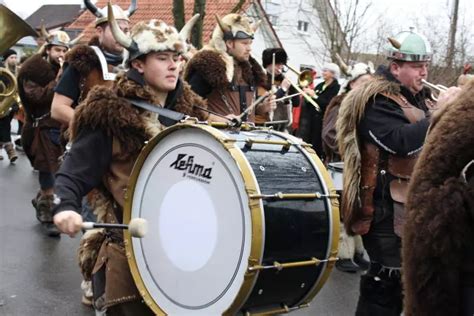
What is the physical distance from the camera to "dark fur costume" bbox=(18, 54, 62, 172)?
23.4 ft

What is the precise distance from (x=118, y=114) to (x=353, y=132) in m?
1.43

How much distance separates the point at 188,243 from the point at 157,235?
0.63 feet

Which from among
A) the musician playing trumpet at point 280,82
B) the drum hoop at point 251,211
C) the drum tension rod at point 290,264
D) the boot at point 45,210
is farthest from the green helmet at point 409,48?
the boot at point 45,210

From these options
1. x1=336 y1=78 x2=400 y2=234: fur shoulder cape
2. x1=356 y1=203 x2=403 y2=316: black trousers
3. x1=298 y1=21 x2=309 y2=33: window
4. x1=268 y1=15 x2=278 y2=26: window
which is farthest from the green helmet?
x1=298 y1=21 x2=309 y2=33: window

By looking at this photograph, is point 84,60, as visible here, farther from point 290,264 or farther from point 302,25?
point 302,25

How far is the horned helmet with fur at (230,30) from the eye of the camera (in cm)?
614

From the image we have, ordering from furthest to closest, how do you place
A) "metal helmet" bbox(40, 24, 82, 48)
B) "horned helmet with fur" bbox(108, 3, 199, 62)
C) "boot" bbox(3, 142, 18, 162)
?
1. "boot" bbox(3, 142, 18, 162)
2. "metal helmet" bbox(40, 24, 82, 48)
3. "horned helmet with fur" bbox(108, 3, 199, 62)

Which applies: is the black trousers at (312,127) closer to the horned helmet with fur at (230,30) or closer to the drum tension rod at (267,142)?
the horned helmet with fur at (230,30)

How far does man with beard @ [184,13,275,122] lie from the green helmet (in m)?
1.92

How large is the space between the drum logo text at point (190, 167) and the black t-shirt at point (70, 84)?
7.34 ft

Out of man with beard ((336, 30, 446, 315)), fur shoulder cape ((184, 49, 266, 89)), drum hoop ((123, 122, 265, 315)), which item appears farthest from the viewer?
fur shoulder cape ((184, 49, 266, 89))

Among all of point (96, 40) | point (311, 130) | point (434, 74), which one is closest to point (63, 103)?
point (96, 40)

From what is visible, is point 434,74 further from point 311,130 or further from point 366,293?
point 366,293

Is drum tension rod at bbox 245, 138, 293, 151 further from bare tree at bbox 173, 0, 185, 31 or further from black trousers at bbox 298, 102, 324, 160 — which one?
bare tree at bbox 173, 0, 185, 31
